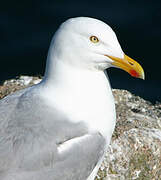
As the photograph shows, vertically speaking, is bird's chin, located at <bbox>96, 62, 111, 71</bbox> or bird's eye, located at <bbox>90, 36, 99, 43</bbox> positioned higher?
bird's eye, located at <bbox>90, 36, 99, 43</bbox>

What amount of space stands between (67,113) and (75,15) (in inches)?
219

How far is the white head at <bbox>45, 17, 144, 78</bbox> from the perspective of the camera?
4.84 meters

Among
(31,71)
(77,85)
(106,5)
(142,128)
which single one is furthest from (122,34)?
(77,85)

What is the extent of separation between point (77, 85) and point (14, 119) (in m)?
0.65

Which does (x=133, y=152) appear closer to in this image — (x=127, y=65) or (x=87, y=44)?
(x=127, y=65)

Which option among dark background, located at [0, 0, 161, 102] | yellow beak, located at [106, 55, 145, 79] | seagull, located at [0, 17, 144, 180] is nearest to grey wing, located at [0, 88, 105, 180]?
seagull, located at [0, 17, 144, 180]

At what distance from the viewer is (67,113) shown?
5.02 m

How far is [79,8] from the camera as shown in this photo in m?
10.6

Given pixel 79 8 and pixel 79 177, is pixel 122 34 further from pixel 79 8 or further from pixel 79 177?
pixel 79 177

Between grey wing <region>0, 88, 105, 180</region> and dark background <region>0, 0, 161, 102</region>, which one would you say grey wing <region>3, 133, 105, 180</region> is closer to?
grey wing <region>0, 88, 105, 180</region>

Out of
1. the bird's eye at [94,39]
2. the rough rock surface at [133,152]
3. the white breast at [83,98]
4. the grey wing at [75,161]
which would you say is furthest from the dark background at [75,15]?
the bird's eye at [94,39]

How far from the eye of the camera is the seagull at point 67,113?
15.5 ft

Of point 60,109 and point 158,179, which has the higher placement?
point 60,109

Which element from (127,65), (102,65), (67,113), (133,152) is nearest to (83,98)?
(67,113)
